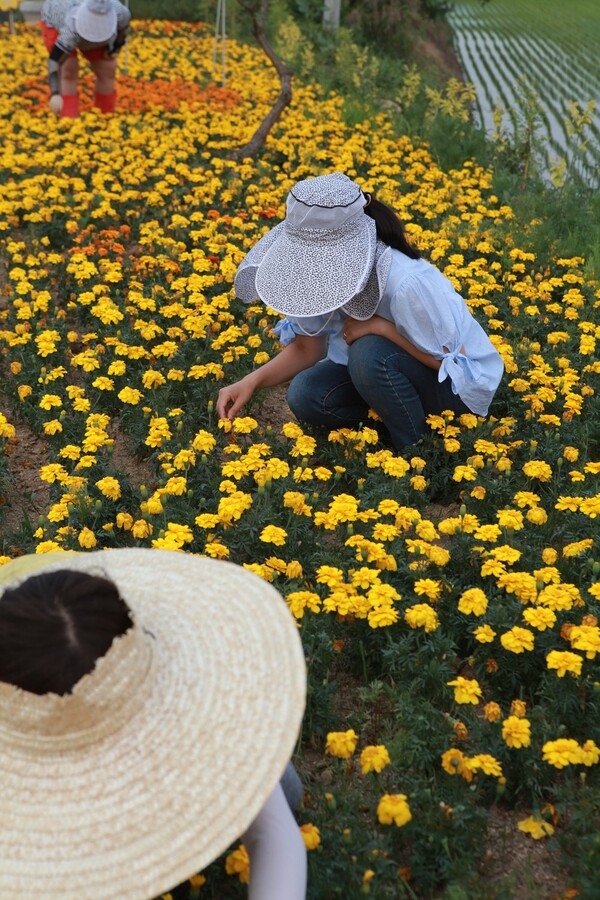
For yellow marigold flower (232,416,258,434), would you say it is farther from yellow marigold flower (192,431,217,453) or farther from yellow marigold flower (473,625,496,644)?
yellow marigold flower (473,625,496,644)

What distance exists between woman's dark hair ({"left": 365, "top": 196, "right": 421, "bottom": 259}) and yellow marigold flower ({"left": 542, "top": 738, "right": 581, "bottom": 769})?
1.68 m

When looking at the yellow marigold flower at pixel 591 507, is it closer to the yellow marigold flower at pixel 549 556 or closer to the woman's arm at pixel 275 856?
the yellow marigold flower at pixel 549 556

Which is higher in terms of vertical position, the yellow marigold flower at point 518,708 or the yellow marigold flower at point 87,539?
the yellow marigold flower at point 518,708

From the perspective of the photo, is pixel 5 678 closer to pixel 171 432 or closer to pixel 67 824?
pixel 67 824

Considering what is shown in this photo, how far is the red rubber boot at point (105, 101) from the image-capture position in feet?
24.1

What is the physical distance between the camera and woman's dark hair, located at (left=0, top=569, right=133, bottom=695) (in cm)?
127

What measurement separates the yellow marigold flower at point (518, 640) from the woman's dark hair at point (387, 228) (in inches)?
54.1

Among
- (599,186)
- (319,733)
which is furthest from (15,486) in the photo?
(599,186)

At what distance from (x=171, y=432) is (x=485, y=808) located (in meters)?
1.82

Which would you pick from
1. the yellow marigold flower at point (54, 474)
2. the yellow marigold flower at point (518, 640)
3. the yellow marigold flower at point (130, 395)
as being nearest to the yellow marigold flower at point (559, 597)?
the yellow marigold flower at point (518, 640)

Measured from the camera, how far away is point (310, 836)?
5.96ft

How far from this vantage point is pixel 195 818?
1326mm

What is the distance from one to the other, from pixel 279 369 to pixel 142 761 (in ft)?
6.51

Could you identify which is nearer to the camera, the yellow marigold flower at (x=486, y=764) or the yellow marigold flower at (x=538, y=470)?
the yellow marigold flower at (x=486, y=764)
